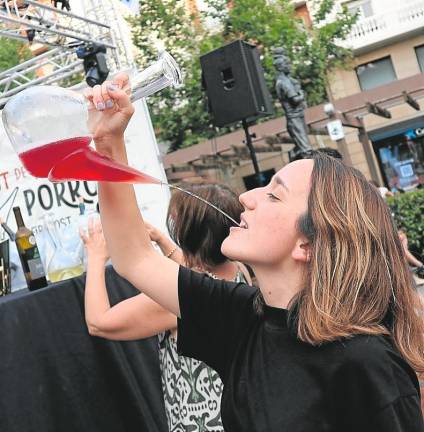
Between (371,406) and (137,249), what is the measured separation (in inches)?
25.4

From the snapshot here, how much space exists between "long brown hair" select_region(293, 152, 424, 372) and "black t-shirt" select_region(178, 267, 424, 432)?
5 cm

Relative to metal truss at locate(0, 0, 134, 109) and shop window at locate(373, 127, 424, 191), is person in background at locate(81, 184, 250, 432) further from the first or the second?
shop window at locate(373, 127, 424, 191)

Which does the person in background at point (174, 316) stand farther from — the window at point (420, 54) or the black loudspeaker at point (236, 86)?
the window at point (420, 54)

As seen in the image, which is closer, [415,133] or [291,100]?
[291,100]

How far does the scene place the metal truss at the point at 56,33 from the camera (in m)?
5.21

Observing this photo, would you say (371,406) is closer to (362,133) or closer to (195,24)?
(362,133)

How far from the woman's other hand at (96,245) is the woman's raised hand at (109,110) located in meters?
0.51

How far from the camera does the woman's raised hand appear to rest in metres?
1.21

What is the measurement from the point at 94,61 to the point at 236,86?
181cm

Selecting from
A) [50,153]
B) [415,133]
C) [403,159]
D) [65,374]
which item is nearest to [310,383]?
[50,153]

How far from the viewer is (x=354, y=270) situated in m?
1.12

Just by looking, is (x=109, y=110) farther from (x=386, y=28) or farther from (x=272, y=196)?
(x=386, y=28)

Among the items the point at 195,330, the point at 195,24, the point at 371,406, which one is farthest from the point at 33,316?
the point at 195,24

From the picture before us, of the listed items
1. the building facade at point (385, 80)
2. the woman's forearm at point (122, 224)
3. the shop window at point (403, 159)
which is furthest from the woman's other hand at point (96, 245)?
the shop window at point (403, 159)
